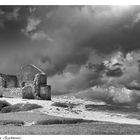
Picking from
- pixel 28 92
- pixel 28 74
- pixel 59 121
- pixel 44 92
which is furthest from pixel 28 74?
pixel 59 121

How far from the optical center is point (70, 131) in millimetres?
18312

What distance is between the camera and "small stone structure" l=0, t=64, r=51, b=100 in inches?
1590

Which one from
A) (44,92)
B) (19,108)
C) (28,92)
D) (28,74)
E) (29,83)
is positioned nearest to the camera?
(19,108)

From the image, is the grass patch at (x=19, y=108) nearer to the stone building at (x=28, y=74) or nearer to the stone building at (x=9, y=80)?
the stone building at (x=28, y=74)

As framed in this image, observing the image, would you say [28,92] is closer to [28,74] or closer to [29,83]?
→ [29,83]

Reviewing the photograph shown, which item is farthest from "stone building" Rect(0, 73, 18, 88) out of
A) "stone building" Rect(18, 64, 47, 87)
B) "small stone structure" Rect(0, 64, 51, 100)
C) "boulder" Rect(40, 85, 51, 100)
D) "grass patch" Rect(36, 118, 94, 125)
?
"grass patch" Rect(36, 118, 94, 125)

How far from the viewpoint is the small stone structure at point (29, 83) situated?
4038cm

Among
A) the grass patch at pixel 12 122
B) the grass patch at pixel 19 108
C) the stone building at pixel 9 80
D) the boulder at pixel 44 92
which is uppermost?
the stone building at pixel 9 80

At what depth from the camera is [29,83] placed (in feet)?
142

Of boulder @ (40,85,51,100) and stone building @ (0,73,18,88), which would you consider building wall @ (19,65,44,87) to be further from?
boulder @ (40,85,51,100)

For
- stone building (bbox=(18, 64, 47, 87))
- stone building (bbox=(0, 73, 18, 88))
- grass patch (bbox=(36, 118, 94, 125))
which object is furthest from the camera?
stone building (bbox=(0, 73, 18, 88))

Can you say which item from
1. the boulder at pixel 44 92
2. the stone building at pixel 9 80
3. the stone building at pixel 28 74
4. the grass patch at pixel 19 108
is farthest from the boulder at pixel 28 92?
the grass patch at pixel 19 108
